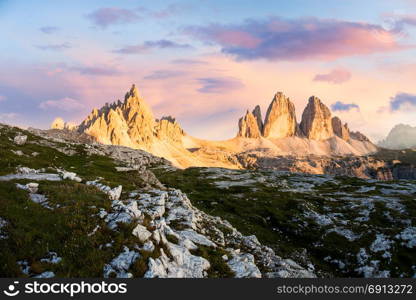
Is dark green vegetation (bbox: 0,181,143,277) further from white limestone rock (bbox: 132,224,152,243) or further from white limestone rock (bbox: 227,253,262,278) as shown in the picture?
white limestone rock (bbox: 227,253,262,278)

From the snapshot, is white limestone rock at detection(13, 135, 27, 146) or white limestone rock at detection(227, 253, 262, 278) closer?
white limestone rock at detection(227, 253, 262, 278)

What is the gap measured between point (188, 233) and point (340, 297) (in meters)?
10.6

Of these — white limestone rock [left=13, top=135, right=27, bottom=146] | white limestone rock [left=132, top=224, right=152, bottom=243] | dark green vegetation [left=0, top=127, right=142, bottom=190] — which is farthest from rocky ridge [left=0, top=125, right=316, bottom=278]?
white limestone rock [left=13, top=135, right=27, bottom=146]

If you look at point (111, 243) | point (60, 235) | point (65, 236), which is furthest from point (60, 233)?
point (111, 243)

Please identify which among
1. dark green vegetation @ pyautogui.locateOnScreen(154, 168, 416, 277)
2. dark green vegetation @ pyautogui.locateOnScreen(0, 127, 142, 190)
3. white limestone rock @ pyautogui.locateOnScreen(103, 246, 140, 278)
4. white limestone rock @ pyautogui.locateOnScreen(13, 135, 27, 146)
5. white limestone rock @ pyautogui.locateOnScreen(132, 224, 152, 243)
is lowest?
dark green vegetation @ pyautogui.locateOnScreen(154, 168, 416, 277)

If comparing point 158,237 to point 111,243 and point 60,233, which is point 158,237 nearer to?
point 111,243

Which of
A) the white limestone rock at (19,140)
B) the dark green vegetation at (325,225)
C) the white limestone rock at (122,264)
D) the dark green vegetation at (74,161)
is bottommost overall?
the dark green vegetation at (325,225)

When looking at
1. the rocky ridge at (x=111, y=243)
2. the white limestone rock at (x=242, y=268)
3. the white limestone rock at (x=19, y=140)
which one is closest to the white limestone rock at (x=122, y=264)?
the rocky ridge at (x=111, y=243)

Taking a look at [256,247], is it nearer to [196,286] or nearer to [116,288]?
[196,286]

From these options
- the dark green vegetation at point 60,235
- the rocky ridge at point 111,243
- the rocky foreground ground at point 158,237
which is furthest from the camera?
the rocky foreground ground at point 158,237

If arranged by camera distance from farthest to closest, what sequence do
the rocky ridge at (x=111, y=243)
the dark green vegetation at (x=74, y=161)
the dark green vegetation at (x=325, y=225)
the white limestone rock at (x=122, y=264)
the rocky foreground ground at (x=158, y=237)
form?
the dark green vegetation at (x=74, y=161) → the dark green vegetation at (x=325, y=225) → the rocky foreground ground at (x=158, y=237) → the rocky ridge at (x=111, y=243) → the white limestone rock at (x=122, y=264)

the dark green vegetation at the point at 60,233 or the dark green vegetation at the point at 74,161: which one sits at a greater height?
the dark green vegetation at the point at 74,161

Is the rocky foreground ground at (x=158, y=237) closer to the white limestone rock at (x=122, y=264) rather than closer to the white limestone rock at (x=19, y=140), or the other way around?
the white limestone rock at (x=122, y=264)

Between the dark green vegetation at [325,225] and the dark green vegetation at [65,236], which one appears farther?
the dark green vegetation at [325,225]
